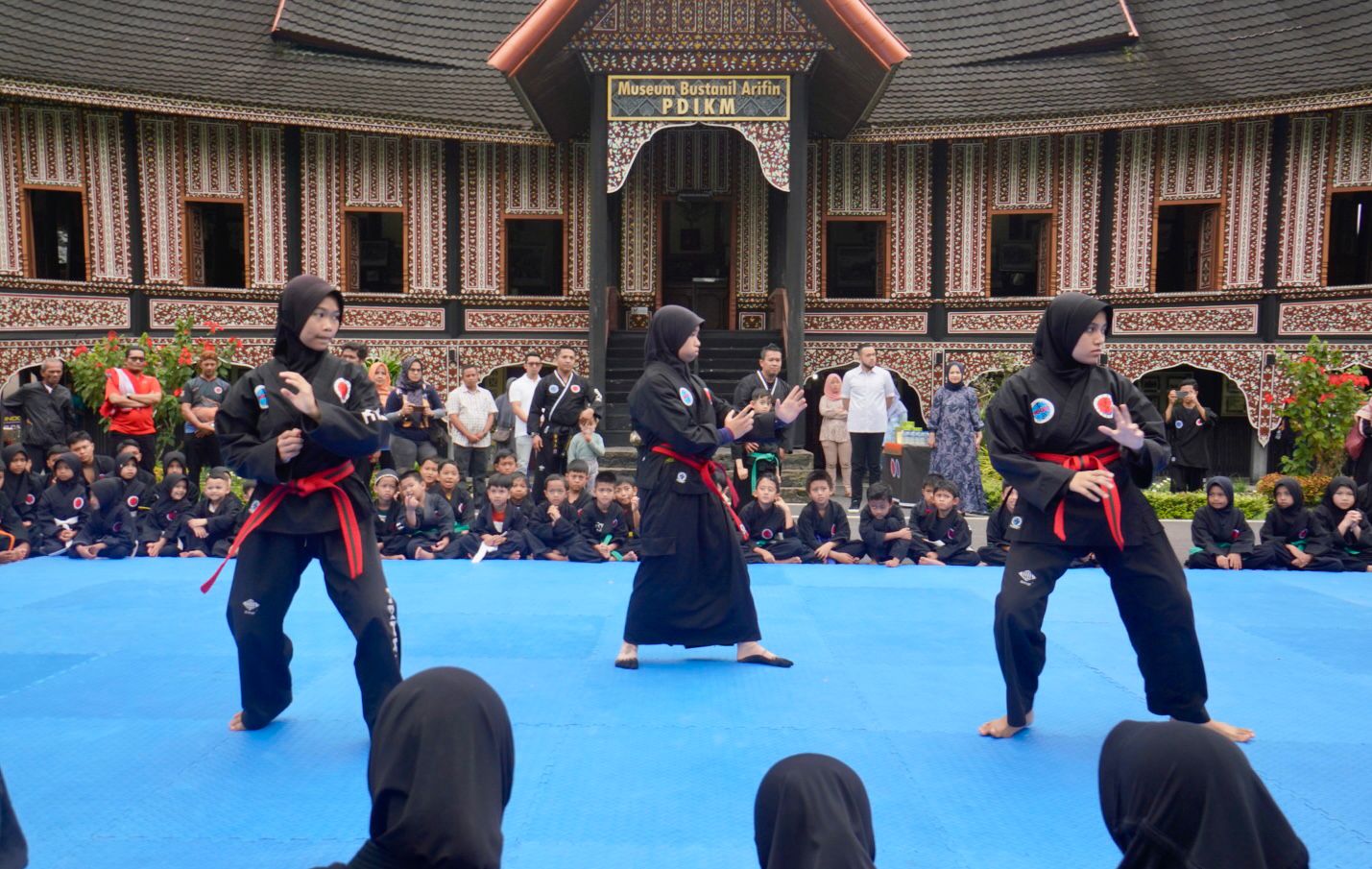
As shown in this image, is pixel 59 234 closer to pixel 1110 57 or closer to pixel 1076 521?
pixel 1110 57

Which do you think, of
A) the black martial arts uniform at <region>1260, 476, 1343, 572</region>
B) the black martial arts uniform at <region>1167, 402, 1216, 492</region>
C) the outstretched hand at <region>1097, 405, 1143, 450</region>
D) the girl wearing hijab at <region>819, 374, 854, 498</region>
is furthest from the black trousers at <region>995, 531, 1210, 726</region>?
the black martial arts uniform at <region>1167, 402, 1216, 492</region>

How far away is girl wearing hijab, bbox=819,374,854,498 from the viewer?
1256 centimetres

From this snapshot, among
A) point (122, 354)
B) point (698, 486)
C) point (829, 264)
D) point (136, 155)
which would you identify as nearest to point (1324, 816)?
point (698, 486)

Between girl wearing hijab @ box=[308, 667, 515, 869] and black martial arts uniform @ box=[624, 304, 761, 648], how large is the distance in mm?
3654

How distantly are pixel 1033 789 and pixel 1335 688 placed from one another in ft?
8.28

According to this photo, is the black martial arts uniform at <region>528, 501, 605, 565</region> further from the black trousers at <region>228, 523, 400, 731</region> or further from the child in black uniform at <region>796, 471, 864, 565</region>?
the black trousers at <region>228, 523, 400, 731</region>

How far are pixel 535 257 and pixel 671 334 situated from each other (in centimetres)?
1225

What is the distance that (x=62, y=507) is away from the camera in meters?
9.95


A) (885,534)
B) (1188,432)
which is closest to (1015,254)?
(1188,432)

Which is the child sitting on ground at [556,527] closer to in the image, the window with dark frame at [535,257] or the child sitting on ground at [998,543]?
the child sitting on ground at [998,543]

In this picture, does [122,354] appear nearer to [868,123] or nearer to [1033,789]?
[868,123]

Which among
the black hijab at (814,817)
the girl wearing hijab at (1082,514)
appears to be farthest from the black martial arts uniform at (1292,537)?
the black hijab at (814,817)

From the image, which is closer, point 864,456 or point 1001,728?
point 1001,728

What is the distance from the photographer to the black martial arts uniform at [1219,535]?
377 inches
